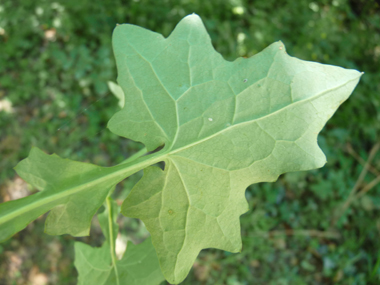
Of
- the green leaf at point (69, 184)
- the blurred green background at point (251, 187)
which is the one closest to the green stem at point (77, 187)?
the green leaf at point (69, 184)

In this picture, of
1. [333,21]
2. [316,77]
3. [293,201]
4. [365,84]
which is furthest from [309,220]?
[316,77]

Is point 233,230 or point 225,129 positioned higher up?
point 225,129

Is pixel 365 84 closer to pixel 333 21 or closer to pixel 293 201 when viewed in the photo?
pixel 333 21

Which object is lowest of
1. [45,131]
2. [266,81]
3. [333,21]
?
[45,131]

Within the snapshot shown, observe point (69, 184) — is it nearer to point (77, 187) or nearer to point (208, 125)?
point (77, 187)

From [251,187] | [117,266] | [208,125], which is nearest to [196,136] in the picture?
[208,125]

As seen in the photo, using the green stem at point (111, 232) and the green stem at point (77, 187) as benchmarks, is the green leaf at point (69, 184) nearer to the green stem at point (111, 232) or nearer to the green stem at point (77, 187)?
the green stem at point (77, 187)
